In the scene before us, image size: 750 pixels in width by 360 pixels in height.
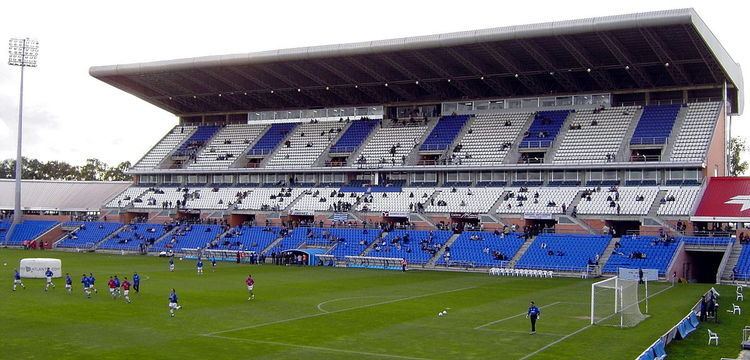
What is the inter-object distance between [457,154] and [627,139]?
16.6 m

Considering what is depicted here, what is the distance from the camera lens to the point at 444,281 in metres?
→ 50.5

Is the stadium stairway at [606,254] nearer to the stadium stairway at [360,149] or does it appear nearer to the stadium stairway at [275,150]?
the stadium stairway at [360,149]

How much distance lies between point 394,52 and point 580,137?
2010 centimetres

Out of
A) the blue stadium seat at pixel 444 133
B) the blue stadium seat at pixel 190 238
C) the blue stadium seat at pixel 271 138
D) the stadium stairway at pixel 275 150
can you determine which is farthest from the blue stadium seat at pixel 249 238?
the blue stadium seat at pixel 444 133

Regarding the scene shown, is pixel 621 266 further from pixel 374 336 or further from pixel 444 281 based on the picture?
pixel 374 336

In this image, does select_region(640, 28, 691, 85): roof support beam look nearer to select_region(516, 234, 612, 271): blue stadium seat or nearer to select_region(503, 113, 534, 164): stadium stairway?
select_region(503, 113, 534, 164): stadium stairway

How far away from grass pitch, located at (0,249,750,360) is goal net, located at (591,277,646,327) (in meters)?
0.65

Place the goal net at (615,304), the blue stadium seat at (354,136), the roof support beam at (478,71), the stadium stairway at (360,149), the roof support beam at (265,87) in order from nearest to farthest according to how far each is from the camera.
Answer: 1. the goal net at (615,304)
2. the roof support beam at (478,71)
3. the roof support beam at (265,87)
4. the stadium stairway at (360,149)
5. the blue stadium seat at (354,136)

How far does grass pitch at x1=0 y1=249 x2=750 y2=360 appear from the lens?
24.5 metres

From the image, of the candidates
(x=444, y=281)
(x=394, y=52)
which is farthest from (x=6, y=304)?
(x=394, y=52)

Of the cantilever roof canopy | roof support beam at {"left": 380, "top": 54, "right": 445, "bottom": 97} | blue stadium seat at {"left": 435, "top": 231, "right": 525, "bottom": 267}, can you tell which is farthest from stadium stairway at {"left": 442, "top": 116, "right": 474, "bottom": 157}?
blue stadium seat at {"left": 435, "top": 231, "right": 525, "bottom": 267}

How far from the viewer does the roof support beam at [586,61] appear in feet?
212

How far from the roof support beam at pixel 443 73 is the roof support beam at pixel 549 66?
9.68m

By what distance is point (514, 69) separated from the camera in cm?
7269
